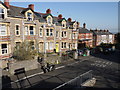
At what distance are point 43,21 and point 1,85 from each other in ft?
56.6

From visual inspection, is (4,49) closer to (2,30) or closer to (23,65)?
(2,30)

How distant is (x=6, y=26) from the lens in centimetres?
1911

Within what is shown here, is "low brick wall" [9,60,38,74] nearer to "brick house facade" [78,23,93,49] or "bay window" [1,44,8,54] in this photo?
"bay window" [1,44,8,54]

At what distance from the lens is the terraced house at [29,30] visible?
19062mm

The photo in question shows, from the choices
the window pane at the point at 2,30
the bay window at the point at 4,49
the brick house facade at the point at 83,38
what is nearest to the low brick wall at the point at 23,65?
the bay window at the point at 4,49

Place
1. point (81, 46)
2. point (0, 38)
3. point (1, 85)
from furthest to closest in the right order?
point (81, 46), point (0, 38), point (1, 85)

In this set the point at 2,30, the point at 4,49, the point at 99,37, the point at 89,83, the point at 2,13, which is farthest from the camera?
the point at 99,37

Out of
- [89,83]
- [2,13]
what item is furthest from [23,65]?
[2,13]

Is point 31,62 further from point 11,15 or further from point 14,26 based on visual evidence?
point 11,15

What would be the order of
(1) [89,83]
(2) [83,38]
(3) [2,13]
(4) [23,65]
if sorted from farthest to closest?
(2) [83,38]
(3) [2,13]
(4) [23,65]
(1) [89,83]

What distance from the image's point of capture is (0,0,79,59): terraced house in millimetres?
19062

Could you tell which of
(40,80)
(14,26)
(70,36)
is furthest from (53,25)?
(40,80)

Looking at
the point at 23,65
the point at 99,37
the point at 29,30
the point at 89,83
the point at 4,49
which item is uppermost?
the point at 99,37

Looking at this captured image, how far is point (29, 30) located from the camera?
2259cm
